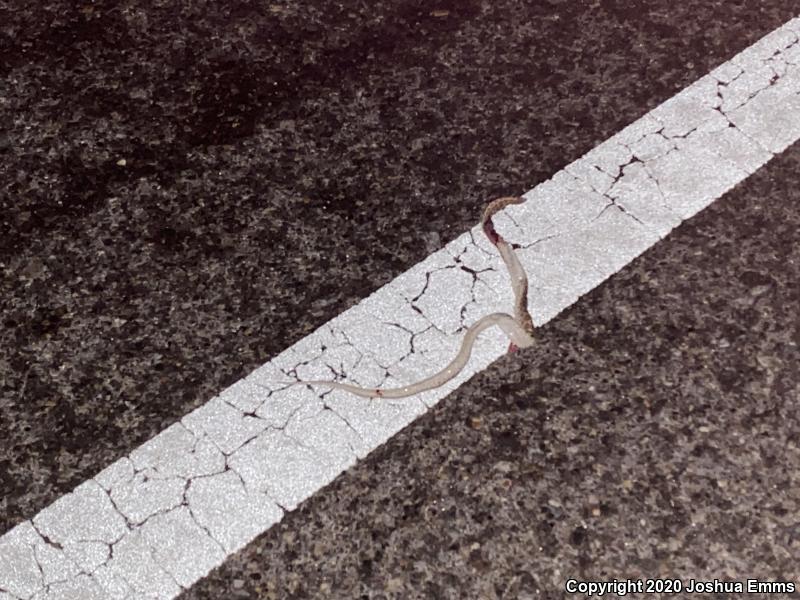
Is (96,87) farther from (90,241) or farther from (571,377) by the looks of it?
(571,377)

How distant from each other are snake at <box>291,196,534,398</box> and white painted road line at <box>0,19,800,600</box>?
0.07ft

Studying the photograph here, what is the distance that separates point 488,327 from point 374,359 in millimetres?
298

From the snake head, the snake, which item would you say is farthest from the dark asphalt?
the snake head

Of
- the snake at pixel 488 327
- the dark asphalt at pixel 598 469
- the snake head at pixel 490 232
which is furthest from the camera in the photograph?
the snake head at pixel 490 232

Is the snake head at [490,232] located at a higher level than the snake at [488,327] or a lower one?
higher

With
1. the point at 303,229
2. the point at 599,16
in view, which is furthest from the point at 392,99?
the point at 599,16

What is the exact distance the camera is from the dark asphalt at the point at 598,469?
181 centimetres

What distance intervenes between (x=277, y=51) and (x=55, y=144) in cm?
75

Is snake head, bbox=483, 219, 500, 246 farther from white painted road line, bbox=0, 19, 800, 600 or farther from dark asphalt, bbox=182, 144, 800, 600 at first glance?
dark asphalt, bbox=182, 144, 800, 600

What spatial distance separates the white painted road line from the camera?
187cm

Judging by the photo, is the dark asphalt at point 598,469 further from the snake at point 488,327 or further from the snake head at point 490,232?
the snake head at point 490,232

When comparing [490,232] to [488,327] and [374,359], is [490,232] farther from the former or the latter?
[374,359]

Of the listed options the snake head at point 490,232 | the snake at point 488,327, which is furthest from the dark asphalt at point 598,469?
the snake head at point 490,232

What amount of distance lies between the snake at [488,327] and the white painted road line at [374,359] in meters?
0.02
